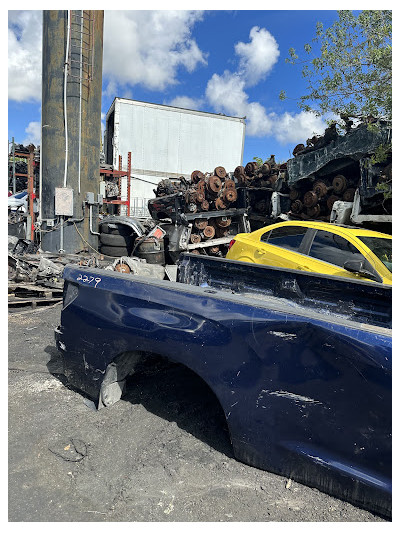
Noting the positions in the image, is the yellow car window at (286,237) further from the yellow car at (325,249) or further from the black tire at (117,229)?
the black tire at (117,229)

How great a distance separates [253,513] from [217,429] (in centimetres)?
78

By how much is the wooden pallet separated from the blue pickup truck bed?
394cm

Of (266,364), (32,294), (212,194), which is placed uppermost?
(212,194)

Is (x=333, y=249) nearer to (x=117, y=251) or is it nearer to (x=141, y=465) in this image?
(x=141, y=465)

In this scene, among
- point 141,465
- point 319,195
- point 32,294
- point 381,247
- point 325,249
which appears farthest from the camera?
point 319,195

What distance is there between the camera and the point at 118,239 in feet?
35.6

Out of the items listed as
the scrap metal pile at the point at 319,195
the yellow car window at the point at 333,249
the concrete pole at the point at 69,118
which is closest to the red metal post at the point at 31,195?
the concrete pole at the point at 69,118

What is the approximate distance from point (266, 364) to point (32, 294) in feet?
19.1

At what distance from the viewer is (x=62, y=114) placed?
32.9ft

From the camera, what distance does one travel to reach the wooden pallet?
6.46 m

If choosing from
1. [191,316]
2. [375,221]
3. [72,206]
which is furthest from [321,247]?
[72,206]

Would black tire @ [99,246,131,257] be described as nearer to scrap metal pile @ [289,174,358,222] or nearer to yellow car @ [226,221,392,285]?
scrap metal pile @ [289,174,358,222]

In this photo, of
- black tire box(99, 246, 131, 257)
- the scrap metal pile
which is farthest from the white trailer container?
the scrap metal pile

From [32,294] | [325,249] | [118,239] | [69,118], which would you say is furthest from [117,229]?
[325,249]
